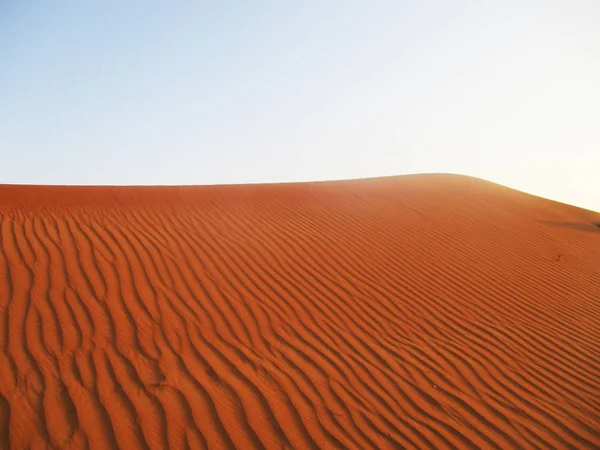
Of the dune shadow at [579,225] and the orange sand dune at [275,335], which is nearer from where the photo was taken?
the orange sand dune at [275,335]

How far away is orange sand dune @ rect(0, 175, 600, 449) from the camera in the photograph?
10.2 feet

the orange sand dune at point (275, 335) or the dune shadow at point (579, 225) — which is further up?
the dune shadow at point (579, 225)

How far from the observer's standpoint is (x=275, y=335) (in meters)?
4.37

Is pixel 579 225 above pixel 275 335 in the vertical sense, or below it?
above

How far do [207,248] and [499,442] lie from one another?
172 inches

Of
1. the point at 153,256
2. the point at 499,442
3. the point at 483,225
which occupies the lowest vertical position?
the point at 499,442

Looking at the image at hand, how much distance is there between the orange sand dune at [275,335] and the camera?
3115 millimetres

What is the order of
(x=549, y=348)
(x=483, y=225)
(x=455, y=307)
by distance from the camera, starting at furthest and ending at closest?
(x=483, y=225)
(x=455, y=307)
(x=549, y=348)

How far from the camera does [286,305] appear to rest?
5.05m

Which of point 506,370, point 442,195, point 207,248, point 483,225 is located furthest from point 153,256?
point 442,195

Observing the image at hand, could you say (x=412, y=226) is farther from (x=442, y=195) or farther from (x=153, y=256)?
(x=153, y=256)

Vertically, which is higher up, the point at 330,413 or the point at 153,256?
the point at 153,256

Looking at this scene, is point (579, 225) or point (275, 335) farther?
point (579, 225)

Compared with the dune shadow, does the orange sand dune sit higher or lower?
lower
